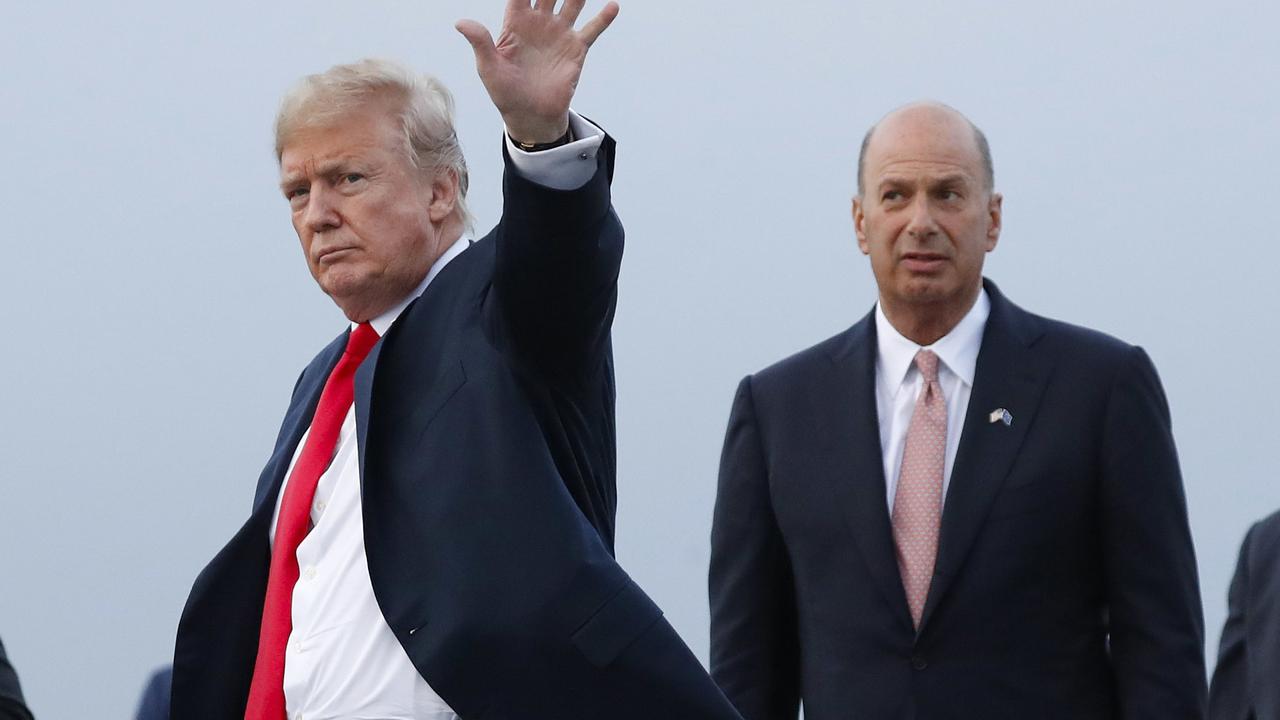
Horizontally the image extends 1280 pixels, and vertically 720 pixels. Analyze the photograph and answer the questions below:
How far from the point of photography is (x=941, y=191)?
177 inches

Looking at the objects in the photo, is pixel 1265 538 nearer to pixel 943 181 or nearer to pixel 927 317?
pixel 927 317

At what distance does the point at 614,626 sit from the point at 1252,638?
33.1 inches

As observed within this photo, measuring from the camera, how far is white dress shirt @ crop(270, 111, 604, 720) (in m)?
3.24

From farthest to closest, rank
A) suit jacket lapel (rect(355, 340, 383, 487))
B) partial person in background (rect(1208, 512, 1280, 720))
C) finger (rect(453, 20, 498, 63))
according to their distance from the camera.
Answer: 1. suit jacket lapel (rect(355, 340, 383, 487))
2. finger (rect(453, 20, 498, 63))
3. partial person in background (rect(1208, 512, 1280, 720))

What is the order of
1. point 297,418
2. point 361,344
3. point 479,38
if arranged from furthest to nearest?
point 297,418 → point 361,344 → point 479,38

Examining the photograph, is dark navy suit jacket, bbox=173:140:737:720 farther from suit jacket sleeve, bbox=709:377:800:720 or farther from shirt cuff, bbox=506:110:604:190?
suit jacket sleeve, bbox=709:377:800:720

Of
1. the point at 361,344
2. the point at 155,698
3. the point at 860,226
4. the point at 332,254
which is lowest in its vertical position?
the point at 155,698

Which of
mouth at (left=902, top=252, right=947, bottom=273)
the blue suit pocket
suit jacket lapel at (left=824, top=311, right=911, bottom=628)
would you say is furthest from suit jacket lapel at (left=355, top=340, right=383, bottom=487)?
mouth at (left=902, top=252, right=947, bottom=273)

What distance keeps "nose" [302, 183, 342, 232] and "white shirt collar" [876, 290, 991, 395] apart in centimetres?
128

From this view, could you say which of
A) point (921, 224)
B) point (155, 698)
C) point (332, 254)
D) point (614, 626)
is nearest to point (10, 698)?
point (155, 698)

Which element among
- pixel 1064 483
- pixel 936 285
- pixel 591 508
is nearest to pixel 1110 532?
pixel 1064 483

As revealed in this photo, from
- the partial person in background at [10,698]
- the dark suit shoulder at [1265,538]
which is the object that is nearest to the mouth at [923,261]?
the dark suit shoulder at [1265,538]

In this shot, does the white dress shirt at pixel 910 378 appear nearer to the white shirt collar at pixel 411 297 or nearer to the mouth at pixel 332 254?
the white shirt collar at pixel 411 297

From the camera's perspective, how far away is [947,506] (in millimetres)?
4246
